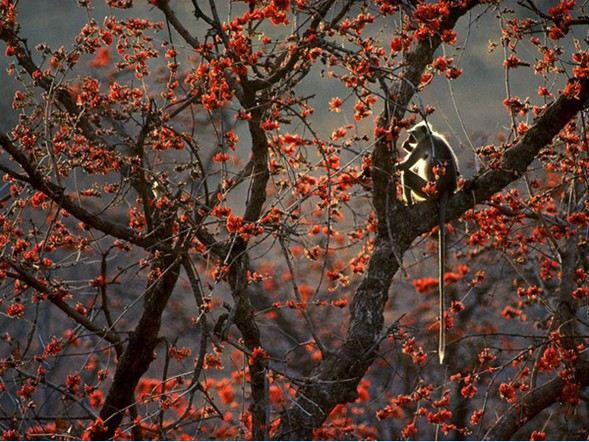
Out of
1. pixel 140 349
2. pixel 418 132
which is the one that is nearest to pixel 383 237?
pixel 418 132

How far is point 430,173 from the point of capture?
5.34 meters

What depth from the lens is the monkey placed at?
16.3 feet

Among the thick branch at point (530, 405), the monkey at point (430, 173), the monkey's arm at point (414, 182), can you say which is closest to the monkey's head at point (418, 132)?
the monkey at point (430, 173)

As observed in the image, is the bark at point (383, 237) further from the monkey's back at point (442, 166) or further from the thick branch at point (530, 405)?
the thick branch at point (530, 405)

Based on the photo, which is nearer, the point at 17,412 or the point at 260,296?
the point at 17,412

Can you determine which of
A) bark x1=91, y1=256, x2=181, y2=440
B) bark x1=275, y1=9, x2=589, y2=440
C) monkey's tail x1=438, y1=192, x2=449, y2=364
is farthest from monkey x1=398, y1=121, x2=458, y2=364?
bark x1=91, y1=256, x2=181, y2=440

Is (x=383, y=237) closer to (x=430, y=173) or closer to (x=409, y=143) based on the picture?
(x=430, y=173)

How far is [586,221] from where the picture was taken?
5258 mm

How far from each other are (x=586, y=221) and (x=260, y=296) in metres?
4.23

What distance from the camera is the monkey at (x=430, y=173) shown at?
4.97 meters

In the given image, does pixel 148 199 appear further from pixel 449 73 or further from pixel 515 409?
pixel 515 409

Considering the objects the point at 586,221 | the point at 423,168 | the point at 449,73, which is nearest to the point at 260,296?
the point at 423,168

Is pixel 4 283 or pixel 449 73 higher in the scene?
pixel 449 73

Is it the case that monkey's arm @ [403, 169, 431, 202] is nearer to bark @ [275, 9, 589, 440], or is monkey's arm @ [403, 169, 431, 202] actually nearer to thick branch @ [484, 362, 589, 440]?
bark @ [275, 9, 589, 440]
